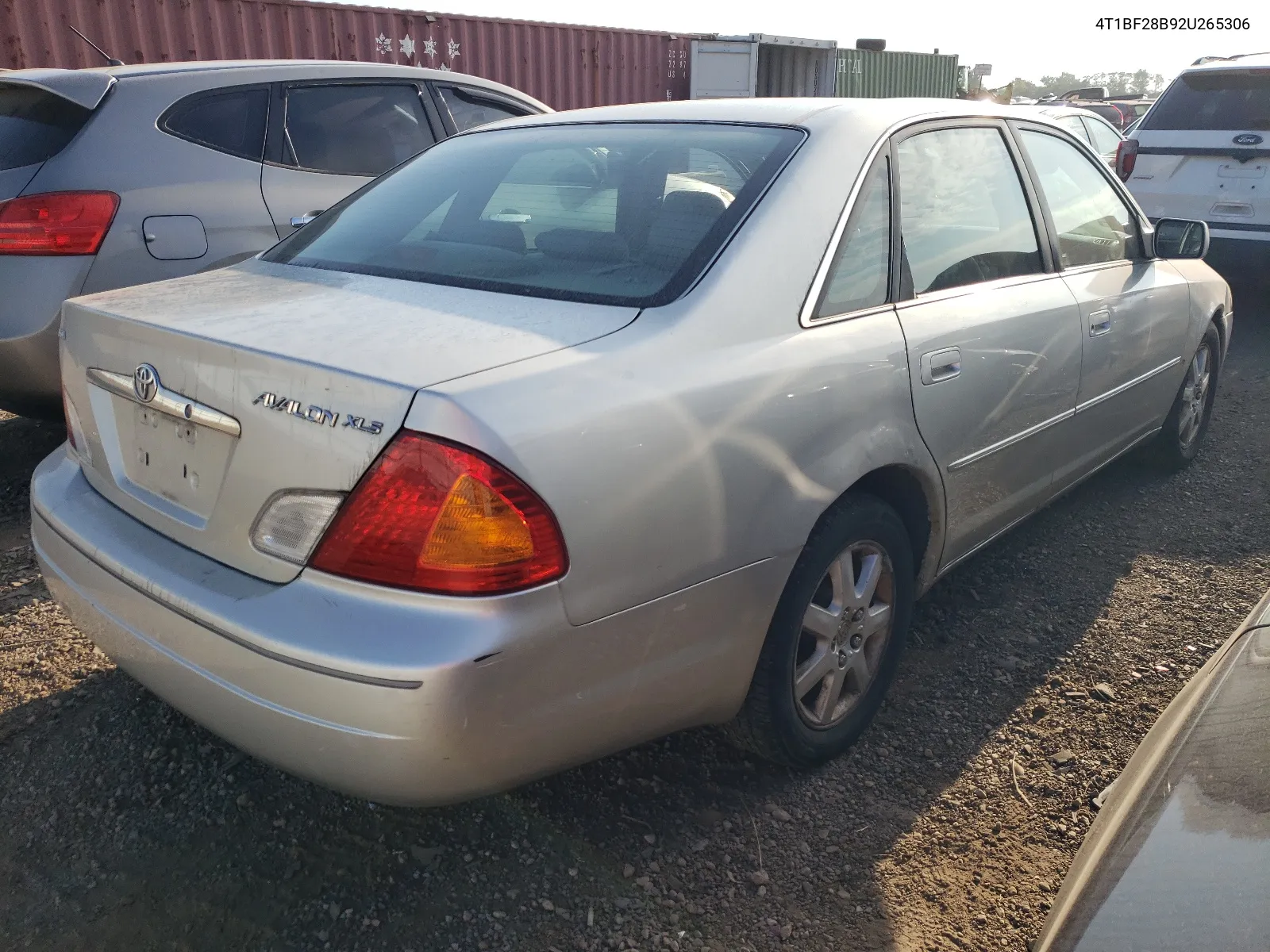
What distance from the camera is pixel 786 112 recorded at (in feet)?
8.20

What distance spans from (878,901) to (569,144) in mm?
1950

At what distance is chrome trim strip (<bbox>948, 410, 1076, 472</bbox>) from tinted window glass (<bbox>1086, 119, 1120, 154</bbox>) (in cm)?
723

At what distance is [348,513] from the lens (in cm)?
161

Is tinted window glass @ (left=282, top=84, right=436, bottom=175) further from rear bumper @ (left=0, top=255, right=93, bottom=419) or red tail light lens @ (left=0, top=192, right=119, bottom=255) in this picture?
rear bumper @ (left=0, top=255, right=93, bottom=419)

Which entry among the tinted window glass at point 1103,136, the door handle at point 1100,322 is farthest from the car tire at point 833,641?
the tinted window glass at point 1103,136

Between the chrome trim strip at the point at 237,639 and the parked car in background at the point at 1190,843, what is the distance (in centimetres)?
97

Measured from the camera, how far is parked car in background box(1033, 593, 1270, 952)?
1.12 meters

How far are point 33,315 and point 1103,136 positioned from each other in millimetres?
9095

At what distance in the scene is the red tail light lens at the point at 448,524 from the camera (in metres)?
1.54

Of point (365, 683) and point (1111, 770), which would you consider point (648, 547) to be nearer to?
point (365, 683)

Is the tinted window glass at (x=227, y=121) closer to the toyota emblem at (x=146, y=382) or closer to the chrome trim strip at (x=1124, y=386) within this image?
the toyota emblem at (x=146, y=382)

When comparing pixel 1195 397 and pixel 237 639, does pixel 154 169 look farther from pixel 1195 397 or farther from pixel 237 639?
pixel 1195 397

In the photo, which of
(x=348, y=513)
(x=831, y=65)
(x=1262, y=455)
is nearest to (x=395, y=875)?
(x=348, y=513)

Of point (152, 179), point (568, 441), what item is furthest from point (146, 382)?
point (152, 179)
